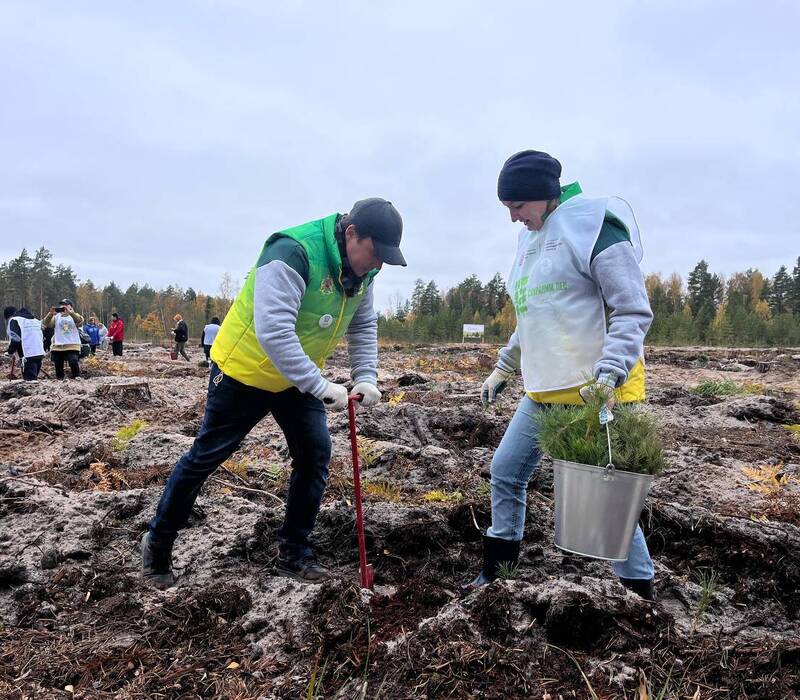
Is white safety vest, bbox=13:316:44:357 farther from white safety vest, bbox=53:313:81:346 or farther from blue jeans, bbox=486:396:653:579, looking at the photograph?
blue jeans, bbox=486:396:653:579

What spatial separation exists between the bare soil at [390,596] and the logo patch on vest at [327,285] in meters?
1.36

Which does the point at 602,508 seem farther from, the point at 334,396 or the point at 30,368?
the point at 30,368

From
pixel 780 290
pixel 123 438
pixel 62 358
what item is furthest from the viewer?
pixel 780 290

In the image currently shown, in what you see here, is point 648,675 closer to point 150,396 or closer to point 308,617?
point 308,617

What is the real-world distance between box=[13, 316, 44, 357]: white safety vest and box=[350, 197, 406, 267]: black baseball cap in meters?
11.1

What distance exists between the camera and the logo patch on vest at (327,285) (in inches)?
117

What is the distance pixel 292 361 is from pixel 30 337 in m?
11.1

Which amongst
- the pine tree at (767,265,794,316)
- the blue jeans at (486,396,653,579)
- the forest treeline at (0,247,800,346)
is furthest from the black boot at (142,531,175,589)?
the pine tree at (767,265,794,316)

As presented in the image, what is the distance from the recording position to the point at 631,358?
2498 millimetres

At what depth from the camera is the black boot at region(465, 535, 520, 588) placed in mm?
2916

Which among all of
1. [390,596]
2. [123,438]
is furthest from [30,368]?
[390,596]

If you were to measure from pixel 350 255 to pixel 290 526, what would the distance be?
1.43 meters

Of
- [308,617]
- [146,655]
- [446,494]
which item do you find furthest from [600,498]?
[446,494]

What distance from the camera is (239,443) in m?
3.08
